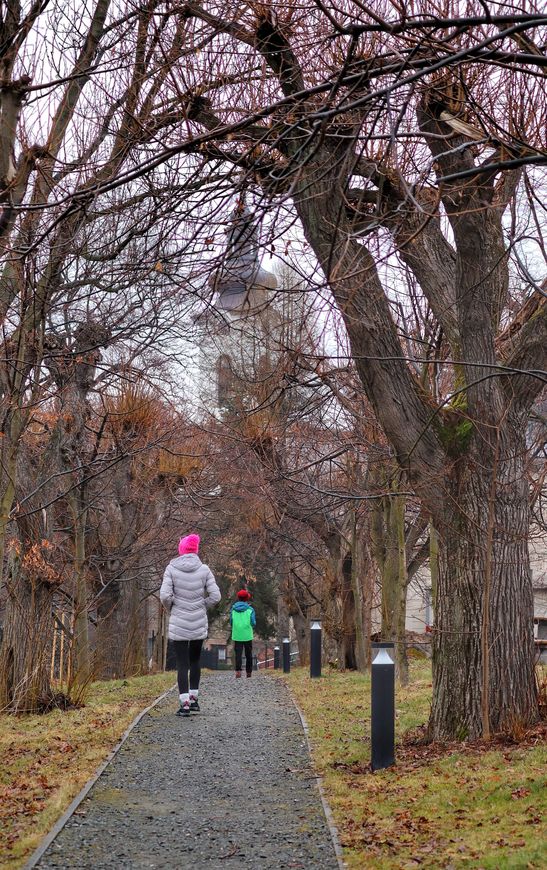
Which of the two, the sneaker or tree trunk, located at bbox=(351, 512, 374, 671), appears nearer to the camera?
the sneaker

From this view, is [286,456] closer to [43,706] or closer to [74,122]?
[43,706]

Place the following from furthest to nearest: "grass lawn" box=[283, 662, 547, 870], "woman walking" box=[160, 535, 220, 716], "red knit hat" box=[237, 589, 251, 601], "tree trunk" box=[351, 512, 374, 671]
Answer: "tree trunk" box=[351, 512, 374, 671]
"red knit hat" box=[237, 589, 251, 601]
"woman walking" box=[160, 535, 220, 716]
"grass lawn" box=[283, 662, 547, 870]

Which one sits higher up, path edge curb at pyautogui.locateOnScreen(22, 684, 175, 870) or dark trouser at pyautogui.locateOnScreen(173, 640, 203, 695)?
dark trouser at pyautogui.locateOnScreen(173, 640, 203, 695)

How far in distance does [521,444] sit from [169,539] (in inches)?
718

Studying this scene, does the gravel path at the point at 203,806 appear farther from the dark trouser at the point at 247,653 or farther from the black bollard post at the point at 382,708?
the dark trouser at the point at 247,653

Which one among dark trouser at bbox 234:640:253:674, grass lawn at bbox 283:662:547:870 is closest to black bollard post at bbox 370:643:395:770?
grass lawn at bbox 283:662:547:870

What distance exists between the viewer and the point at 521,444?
29.0 feet

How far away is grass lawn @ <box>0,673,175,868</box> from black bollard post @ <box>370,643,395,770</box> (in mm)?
2232

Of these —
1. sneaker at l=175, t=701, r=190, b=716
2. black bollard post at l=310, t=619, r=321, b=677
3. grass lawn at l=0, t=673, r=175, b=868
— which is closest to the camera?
grass lawn at l=0, t=673, r=175, b=868

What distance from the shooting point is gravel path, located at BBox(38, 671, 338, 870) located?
216 inches

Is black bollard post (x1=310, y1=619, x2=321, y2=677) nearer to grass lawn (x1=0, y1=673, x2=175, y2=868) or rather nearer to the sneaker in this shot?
grass lawn (x1=0, y1=673, x2=175, y2=868)

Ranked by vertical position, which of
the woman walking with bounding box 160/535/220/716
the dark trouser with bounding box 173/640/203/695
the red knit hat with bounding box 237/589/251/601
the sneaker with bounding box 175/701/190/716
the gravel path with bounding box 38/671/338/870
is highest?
the red knit hat with bounding box 237/589/251/601

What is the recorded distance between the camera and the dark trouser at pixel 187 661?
37.2 ft

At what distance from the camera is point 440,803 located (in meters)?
6.36
